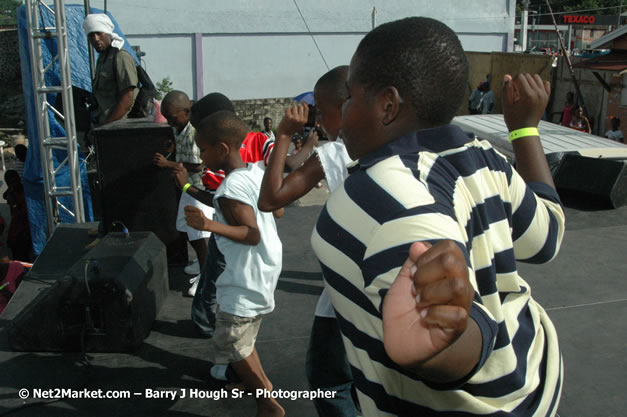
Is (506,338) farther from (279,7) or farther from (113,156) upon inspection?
(279,7)

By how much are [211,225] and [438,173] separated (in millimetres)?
1970

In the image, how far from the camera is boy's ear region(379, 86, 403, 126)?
1166 millimetres

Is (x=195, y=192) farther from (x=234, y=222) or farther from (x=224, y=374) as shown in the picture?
(x=224, y=374)

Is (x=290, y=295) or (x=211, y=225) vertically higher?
(x=211, y=225)

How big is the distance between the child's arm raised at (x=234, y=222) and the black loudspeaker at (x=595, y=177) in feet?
17.6

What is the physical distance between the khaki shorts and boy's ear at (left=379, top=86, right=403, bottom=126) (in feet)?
6.49

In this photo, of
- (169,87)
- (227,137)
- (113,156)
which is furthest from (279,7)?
(227,137)

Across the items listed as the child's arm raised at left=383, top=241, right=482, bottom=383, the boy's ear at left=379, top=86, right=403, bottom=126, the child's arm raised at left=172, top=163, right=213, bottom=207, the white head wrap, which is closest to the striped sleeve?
the boy's ear at left=379, top=86, right=403, bottom=126

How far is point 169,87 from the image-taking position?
20.0 meters

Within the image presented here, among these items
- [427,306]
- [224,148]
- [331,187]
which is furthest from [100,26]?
[427,306]

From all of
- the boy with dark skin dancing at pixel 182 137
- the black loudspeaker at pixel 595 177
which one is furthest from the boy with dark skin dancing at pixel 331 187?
the black loudspeaker at pixel 595 177

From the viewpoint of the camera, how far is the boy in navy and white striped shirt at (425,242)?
896mm

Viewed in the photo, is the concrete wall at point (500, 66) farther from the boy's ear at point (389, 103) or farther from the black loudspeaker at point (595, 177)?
the boy's ear at point (389, 103)

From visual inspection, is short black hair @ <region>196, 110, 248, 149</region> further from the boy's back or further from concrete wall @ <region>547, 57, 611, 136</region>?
concrete wall @ <region>547, 57, 611, 136</region>
